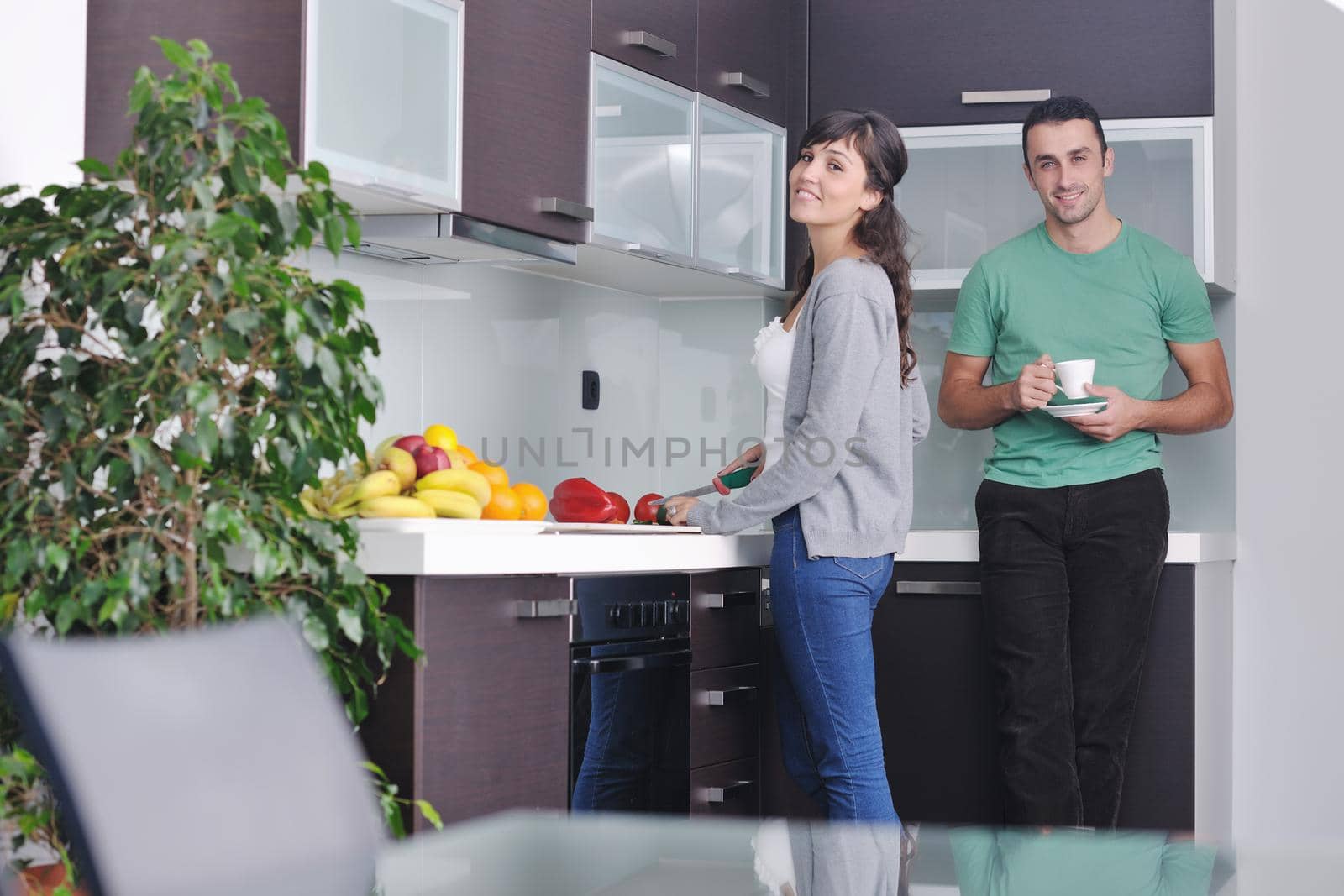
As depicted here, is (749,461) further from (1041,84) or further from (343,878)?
(343,878)

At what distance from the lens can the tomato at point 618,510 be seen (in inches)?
117

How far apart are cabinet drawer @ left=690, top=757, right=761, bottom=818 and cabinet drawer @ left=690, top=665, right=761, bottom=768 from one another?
18 millimetres

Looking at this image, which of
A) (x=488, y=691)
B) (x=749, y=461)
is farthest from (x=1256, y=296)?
(x=488, y=691)

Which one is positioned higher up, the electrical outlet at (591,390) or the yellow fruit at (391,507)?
the electrical outlet at (591,390)

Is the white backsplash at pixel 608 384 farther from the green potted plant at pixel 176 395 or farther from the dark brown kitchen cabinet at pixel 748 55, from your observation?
the green potted plant at pixel 176 395

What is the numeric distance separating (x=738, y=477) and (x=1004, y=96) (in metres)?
1.12

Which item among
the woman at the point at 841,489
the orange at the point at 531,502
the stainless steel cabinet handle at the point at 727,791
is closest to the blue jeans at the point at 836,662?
the woman at the point at 841,489

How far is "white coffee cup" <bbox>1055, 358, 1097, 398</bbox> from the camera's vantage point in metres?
2.80

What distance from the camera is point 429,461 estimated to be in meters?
2.40

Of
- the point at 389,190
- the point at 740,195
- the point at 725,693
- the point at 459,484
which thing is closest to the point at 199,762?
the point at 459,484

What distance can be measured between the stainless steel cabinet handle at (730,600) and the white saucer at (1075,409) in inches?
26.5

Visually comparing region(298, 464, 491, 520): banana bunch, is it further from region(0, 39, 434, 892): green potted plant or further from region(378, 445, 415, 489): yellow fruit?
region(0, 39, 434, 892): green potted plant

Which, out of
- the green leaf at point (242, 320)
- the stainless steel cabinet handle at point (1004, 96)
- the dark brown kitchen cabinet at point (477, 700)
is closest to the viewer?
the green leaf at point (242, 320)

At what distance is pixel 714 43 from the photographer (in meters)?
3.28
